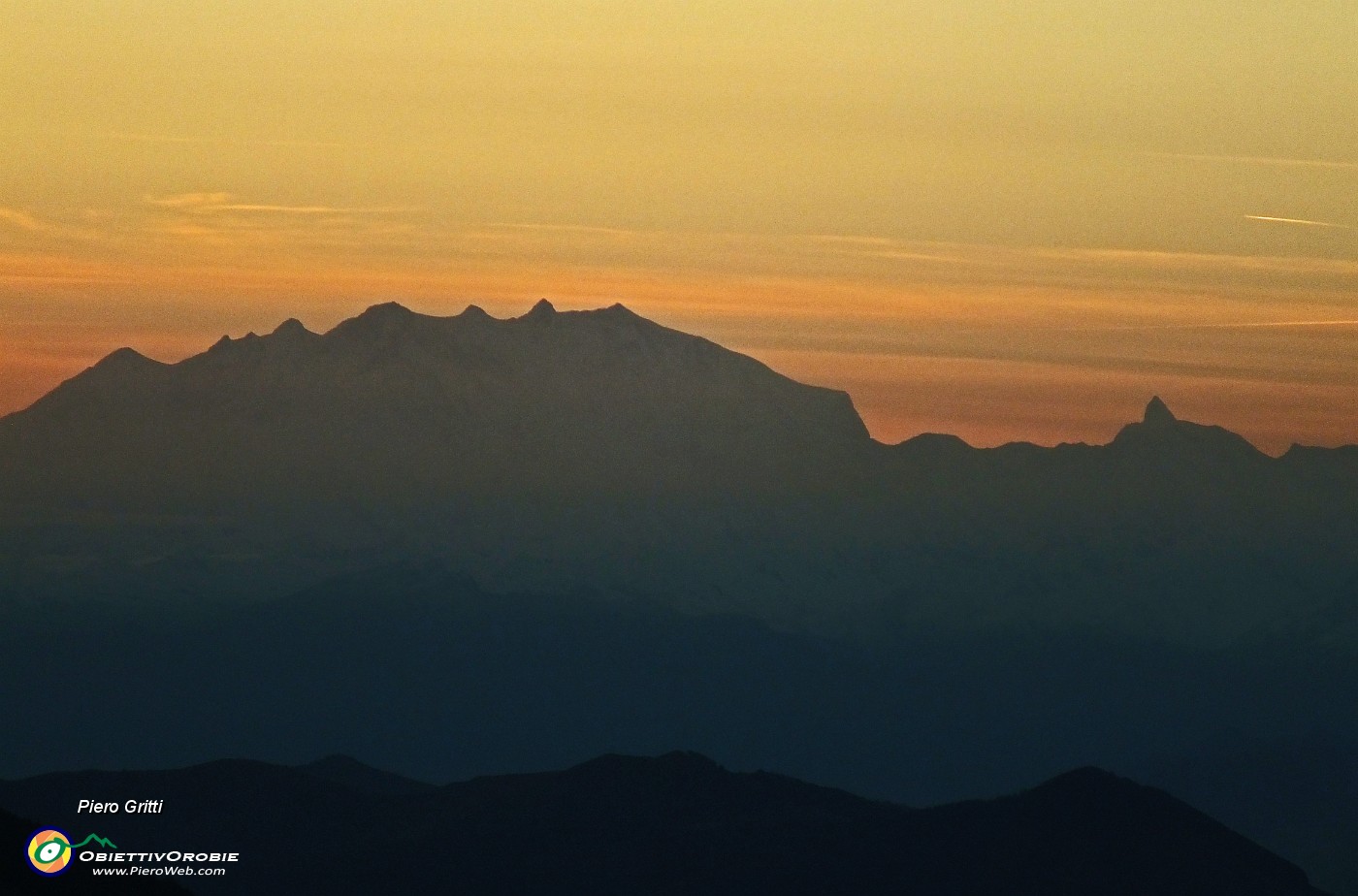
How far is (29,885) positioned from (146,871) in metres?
21.3

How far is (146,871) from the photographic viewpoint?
18388 centimetres

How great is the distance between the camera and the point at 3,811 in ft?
593

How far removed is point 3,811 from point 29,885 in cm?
1896

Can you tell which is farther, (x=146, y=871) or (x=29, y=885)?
(x=146, y=871)

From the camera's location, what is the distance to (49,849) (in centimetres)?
16162

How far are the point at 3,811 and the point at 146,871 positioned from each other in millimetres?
11583

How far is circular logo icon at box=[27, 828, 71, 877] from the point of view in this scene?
162m

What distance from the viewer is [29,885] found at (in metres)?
163

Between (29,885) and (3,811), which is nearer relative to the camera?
(29,885)

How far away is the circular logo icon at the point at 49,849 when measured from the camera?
530 feet
